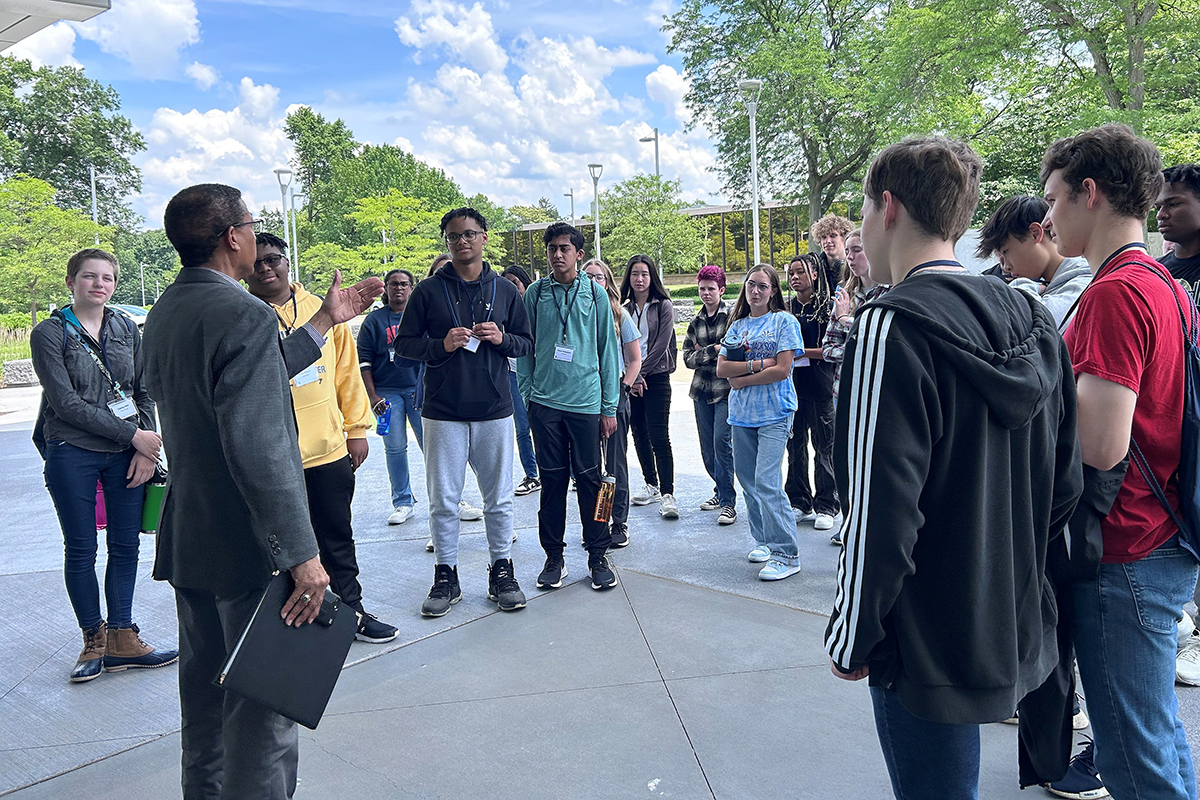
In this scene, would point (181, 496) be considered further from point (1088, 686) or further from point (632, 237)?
point (632, 237)

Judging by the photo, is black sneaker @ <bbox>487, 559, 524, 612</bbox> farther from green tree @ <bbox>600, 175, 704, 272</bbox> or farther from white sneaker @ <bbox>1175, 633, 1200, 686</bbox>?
green tree @ <bbox>600, 175, 704, 272</bbox>

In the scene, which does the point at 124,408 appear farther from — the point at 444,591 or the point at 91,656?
the point at 444,591

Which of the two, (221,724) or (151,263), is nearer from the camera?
(221,724)

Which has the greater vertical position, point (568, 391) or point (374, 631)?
point (568, 391)

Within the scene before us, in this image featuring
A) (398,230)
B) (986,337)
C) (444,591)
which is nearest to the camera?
(986,337)

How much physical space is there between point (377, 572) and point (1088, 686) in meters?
4.14

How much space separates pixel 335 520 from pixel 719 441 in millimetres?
3053

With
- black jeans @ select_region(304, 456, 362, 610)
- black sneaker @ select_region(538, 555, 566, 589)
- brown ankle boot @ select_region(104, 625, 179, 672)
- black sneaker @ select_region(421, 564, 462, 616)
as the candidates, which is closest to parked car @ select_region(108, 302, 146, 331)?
black jeans @ select_region(304, 456, 362, 610)

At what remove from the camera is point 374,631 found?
413cm

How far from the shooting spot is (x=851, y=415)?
1.59 meters

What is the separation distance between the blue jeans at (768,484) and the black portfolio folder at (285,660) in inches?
121

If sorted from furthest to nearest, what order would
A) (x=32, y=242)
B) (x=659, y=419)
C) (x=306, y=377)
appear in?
1. (x=32, y=242)
2. (x=659, y=419)
3. (x=306, y=377)

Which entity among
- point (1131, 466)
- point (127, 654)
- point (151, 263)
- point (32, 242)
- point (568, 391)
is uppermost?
point (151, 263)

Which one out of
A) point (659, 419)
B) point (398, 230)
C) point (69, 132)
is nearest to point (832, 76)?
point (398, 230)
